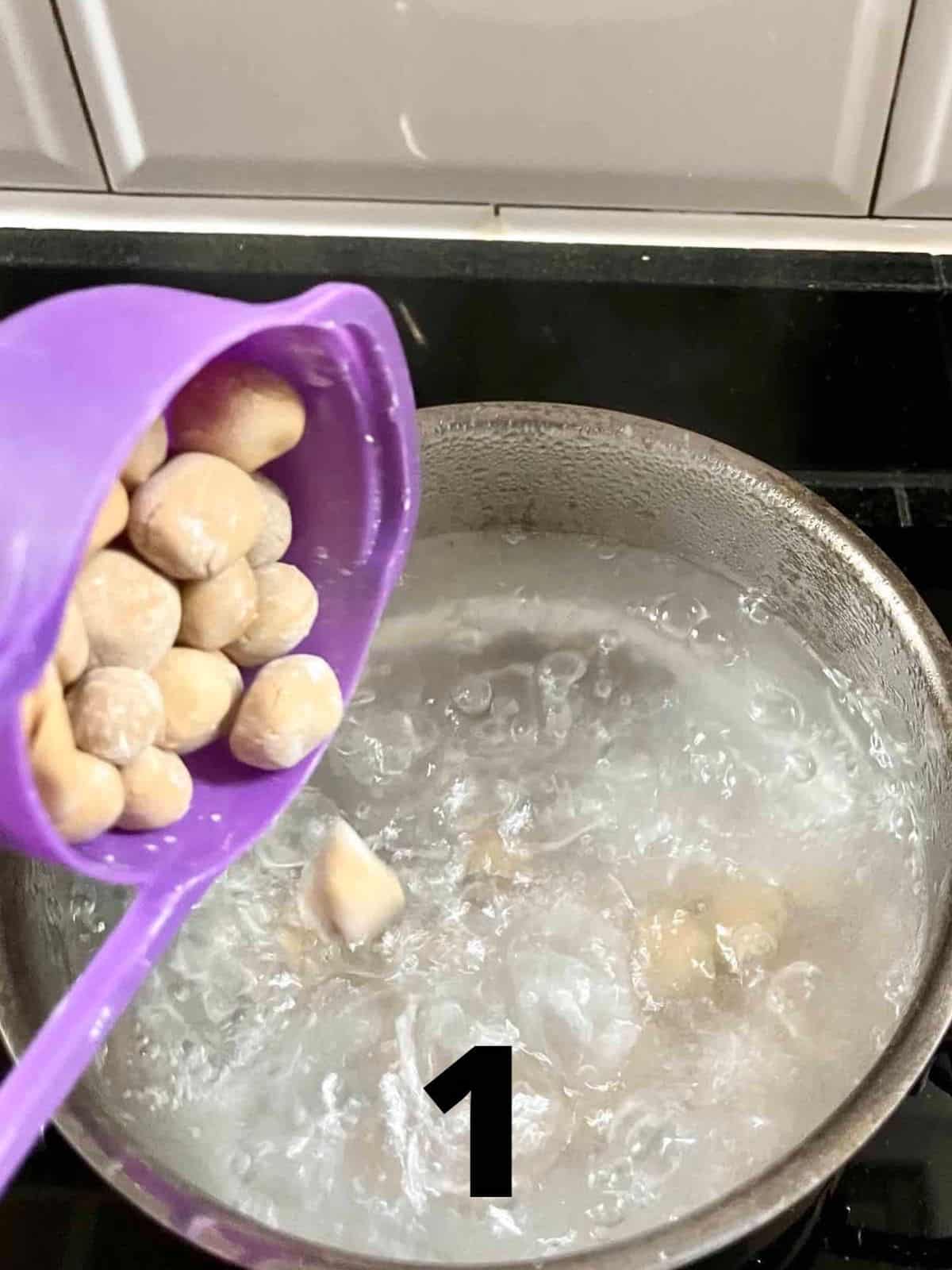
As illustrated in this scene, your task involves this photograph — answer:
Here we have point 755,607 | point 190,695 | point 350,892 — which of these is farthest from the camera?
point 755,607

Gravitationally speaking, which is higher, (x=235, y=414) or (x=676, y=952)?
(x=235, y=414)

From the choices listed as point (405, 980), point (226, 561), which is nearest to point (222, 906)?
point (405, 980)

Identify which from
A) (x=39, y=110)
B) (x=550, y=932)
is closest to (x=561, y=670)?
(x=550, y=932)

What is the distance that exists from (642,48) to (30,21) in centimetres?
27

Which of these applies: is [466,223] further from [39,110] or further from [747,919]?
[747,919]

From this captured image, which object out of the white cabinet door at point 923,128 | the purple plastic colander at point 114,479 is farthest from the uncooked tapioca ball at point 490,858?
the white cabinet door at point 923,128

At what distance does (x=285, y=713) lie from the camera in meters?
0.51

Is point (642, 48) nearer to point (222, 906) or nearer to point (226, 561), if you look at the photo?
point (226, 561)

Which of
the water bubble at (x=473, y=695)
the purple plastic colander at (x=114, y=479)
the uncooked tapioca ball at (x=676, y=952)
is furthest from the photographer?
the water bubble at (x=473, y=695)

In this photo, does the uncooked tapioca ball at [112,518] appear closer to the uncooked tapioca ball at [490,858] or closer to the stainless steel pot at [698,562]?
the stainless steel pot at [698,562]

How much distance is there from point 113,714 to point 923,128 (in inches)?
17.7

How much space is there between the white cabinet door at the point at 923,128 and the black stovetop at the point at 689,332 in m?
0.03

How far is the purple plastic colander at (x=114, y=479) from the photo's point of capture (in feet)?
1.22

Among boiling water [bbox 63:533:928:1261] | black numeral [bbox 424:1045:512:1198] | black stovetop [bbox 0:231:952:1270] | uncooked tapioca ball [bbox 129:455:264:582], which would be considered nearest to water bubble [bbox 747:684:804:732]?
boiling water [bbox 63:533:928:1261]
